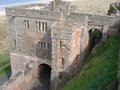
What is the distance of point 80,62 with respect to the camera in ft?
124

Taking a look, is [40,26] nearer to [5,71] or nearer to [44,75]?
[44,75]

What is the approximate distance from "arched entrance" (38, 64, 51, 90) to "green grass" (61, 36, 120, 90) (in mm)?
8910

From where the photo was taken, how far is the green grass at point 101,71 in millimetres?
25913

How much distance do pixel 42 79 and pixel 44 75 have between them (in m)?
1.04

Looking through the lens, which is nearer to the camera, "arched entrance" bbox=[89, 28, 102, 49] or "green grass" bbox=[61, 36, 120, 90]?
"green grass" bbox=[61, 36, 120, 90]

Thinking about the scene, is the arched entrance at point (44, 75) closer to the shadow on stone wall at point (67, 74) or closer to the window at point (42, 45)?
the window at point (42, 45)

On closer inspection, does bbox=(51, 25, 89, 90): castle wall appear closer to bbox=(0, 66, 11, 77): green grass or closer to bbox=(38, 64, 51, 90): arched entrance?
bbox=(38, 64, 51, 90): arched entrance

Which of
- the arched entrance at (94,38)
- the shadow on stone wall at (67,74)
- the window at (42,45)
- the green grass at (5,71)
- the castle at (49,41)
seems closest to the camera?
the castle at (49,41)

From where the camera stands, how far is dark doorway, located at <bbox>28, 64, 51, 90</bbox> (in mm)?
39772

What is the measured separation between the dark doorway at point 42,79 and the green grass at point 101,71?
8504 millimetres

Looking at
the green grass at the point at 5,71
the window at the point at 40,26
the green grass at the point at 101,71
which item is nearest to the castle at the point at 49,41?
the window at the point at 40,26

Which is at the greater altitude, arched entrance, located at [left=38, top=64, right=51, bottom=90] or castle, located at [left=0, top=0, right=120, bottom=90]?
castle, located at [left=0, top=0, right=120, bottom=90]

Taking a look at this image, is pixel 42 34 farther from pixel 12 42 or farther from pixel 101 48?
pixel 101 48

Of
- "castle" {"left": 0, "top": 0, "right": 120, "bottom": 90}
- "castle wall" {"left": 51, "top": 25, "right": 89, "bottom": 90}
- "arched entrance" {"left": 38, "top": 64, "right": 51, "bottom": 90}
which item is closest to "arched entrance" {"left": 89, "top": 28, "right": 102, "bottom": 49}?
"castle" {"left": 0, "top": 0, "right": 120, "bottom": 90}
